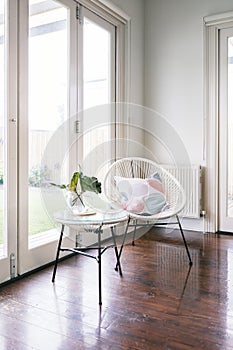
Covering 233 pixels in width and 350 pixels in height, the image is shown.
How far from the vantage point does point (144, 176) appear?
10.6ft

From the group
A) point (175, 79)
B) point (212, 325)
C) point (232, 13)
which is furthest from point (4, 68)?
point (232, 13)

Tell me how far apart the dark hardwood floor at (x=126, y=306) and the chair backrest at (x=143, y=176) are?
413 mm

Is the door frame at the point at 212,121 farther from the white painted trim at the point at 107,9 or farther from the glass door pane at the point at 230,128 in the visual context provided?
the white painted trim at the point at 107,9

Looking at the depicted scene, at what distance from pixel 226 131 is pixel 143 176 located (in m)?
1.11

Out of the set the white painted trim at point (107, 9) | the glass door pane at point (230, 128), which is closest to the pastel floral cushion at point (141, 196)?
the glass door pane at point (230, 128)

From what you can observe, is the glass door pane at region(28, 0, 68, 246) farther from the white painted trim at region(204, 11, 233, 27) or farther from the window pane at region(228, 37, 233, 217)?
the window pane at region(228, 37, 233, 217)

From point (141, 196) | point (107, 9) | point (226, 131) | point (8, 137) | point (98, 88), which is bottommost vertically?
point (141, 196)

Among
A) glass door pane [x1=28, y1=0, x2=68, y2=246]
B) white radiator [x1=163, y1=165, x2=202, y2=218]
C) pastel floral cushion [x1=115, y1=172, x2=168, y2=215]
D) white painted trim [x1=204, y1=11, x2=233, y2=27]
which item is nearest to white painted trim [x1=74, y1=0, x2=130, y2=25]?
glass door pane [x1=28, y1=0, x2=68, y2=246]

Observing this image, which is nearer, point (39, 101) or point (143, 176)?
point (39, 101)

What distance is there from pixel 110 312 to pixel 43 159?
1251 millimetres

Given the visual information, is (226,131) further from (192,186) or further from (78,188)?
(78,188)

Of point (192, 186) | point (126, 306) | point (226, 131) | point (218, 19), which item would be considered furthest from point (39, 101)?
point (218, 19)

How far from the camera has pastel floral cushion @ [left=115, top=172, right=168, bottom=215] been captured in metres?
2.65

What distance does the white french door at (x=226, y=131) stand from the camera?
3623 millimetres
